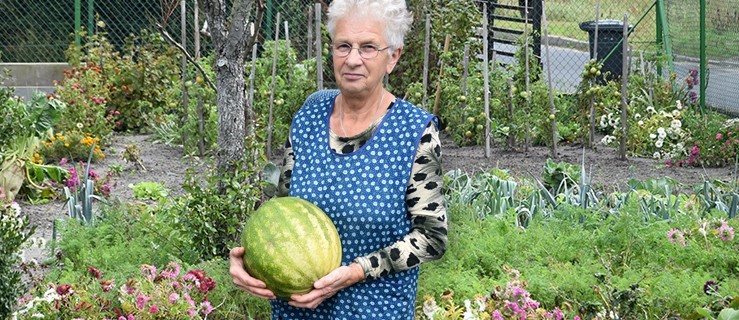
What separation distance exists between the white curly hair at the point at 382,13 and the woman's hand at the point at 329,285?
0.63m

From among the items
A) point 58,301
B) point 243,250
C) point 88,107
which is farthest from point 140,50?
point 243,250

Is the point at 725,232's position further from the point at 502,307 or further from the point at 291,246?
the point at 291,246

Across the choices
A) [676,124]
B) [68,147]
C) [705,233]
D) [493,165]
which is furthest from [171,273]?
[676,124]

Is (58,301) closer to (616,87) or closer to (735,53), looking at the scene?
(616,87)

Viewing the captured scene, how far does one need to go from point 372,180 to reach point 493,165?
23.1 feet

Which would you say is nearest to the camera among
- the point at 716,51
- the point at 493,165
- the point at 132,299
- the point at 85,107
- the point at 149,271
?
the point at 132,299

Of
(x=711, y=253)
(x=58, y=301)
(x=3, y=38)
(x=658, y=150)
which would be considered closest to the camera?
(x=58, y=301)

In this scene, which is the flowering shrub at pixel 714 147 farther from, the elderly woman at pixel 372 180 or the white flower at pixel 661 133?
the elderly woman at pixel 372 180

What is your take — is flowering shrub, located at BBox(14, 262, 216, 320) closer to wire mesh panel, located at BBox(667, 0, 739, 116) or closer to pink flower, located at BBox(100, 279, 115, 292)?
pink flower, located at BBox(100, 279, 115, 292)

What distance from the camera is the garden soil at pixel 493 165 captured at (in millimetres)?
8953

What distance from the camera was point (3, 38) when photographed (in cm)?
1367

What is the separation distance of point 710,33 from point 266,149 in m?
5.97

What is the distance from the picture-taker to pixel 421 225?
9.28 feet

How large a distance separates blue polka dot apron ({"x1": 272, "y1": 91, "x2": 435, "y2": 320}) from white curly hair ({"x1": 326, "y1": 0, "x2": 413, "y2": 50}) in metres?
0.20
